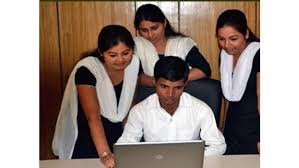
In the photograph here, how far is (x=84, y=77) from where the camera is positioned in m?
2.97

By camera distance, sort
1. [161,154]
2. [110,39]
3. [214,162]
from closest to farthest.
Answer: [161,154] → [214,162] → [110,39]

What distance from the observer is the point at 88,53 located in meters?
2.96

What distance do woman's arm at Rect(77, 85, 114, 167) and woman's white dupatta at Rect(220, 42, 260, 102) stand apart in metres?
0.85

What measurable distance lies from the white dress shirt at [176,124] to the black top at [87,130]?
6cm

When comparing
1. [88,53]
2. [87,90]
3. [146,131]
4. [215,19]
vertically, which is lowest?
[146,131]

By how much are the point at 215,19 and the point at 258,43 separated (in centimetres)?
32

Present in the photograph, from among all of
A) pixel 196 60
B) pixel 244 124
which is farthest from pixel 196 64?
pixel 244 124

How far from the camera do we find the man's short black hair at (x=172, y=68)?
9.70ft

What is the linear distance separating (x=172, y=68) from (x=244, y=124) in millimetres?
624

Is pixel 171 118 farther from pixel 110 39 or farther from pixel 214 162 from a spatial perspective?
pixel 110 39
